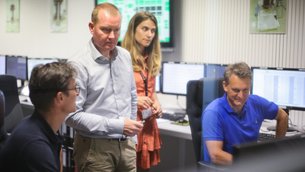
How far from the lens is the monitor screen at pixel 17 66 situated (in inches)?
184

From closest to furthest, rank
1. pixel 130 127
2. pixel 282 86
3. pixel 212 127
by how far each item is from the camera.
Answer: pixel 130 127
pixel 212 127
pixel 282 86

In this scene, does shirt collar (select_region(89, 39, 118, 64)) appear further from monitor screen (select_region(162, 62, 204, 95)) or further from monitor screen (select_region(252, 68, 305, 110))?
monitor screen (select_region(162, 62, 204, 95))

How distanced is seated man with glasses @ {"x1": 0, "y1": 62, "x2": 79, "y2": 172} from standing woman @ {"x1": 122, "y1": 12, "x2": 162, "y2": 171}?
72cm

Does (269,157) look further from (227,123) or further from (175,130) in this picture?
(175,130)

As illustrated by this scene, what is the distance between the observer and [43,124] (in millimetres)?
1328

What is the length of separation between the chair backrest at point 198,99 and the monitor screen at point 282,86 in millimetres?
486

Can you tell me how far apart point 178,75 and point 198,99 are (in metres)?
1.03

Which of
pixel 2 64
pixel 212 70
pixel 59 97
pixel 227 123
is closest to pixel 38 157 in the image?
pixel 59 97

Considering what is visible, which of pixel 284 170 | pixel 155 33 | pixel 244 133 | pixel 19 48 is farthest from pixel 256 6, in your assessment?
pixel 19 48

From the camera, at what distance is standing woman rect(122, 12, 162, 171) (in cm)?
215

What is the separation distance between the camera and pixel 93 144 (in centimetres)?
165

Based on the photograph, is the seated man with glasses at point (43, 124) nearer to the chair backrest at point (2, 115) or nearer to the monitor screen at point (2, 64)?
the chair backrest at point (2, 115)

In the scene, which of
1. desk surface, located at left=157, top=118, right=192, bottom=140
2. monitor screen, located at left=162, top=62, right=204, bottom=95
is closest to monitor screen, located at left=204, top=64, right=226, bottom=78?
monitor screen, located at left=162, top=62, right=204, bottom=95

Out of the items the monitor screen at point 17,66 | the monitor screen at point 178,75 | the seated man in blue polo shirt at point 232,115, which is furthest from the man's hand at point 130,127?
the monitor screen at point 17,66
